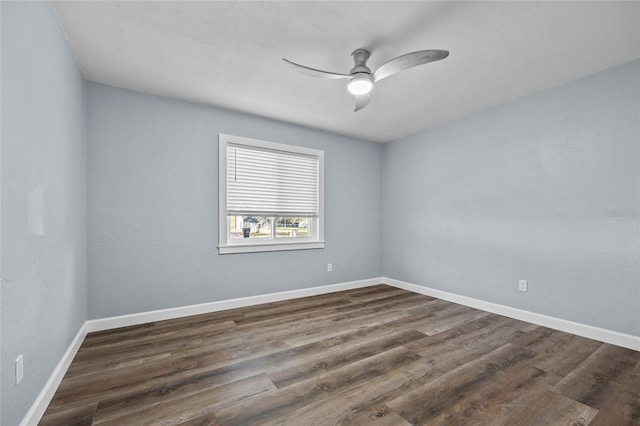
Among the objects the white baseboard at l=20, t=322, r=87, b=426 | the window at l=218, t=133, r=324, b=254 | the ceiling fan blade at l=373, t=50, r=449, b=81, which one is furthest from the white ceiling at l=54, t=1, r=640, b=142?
the white baseboard at l=20, t=322, r=87, b=426

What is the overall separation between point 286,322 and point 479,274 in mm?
A: 2592

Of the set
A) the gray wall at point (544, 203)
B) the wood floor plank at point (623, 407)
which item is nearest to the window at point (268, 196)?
the gray wall at point (544, 203)

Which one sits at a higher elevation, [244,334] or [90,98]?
[90,98]

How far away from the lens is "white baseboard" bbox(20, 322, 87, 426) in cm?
151

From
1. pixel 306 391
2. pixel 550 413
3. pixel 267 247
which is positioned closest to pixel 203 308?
pixel 267 247

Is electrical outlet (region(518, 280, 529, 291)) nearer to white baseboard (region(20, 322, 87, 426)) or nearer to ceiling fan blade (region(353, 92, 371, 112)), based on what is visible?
ceiling fan blade (region(353, 92, 371, 112))

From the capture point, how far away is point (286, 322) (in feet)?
10.4

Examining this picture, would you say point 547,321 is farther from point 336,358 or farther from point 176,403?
point 176,403

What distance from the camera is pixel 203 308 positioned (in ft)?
11.3

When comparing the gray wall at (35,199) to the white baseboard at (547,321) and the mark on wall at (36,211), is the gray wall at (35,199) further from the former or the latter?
the white baseboard at (547,321)

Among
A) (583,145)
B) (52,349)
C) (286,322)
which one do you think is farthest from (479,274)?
(52,349)

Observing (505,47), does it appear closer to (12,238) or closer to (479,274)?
(479,274)

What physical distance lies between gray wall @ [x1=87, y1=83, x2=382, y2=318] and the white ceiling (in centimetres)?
30

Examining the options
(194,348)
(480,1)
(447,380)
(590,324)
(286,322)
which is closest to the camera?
(480,1)
